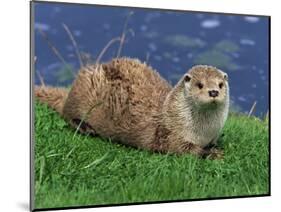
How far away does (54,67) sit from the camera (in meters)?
4.05

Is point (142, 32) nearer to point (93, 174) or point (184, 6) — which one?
point (184, 6)

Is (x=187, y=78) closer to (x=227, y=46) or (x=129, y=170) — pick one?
(x=227, y=46)

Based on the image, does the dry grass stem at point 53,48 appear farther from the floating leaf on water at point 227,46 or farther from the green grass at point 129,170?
the floating leaf on water at point 227,46

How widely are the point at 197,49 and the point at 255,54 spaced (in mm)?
429

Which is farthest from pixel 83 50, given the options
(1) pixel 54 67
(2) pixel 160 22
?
(2) pixel 160 22

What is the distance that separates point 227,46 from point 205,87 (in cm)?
40

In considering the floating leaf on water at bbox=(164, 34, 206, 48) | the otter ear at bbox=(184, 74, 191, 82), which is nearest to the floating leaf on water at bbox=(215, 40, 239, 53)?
the floating leaf on water at bbox=(164, 34, 206, 48)

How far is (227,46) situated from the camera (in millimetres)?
4527

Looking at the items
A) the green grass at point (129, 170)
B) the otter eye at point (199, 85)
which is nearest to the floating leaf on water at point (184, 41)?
the otter eye at point (199, 85)

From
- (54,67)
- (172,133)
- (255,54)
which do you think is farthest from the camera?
(255,54)

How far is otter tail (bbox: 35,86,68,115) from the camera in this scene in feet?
13.3

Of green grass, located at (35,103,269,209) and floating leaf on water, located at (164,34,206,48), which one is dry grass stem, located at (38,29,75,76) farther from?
floating leaf on water, located at (164,34,206,48)

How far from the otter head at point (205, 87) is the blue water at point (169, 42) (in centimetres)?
6

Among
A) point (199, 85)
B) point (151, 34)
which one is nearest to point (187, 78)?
point (199, 85)
